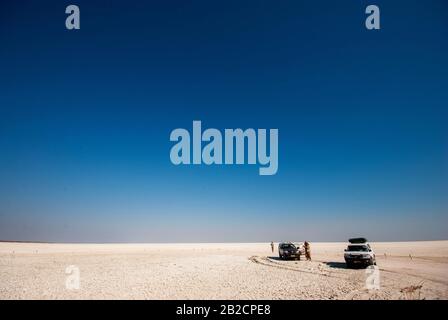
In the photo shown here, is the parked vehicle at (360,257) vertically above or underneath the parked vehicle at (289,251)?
above

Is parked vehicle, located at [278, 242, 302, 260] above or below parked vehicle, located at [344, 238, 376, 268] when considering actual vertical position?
below

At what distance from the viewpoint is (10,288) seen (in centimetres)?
1590

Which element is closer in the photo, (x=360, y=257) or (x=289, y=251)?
(x=360, y=257)

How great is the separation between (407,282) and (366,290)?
156 inches

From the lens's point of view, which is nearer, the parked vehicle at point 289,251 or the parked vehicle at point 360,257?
the parked vehicle at point 360,257

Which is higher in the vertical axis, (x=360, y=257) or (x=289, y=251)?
(x=360, y=257)

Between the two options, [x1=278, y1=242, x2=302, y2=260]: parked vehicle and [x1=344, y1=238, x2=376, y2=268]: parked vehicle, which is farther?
[x1=278, y1=242, x2=302, y2=260]: parked vehicle

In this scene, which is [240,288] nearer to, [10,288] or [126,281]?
[126,281]
